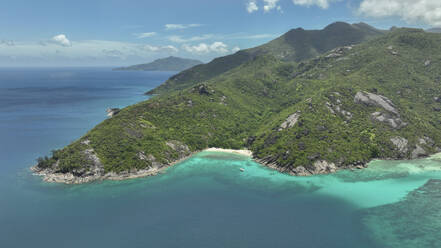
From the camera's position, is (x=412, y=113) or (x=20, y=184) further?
(x=412, y=113)

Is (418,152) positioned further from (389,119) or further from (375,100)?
(375,100)

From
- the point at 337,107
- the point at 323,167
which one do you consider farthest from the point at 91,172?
the point at 337,107

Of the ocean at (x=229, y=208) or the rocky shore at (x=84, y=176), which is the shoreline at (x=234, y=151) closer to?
the ocean at (x=229, y=208)

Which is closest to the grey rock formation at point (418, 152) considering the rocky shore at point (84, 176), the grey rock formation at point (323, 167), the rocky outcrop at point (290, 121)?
the grey rock formation at point (323, 167)

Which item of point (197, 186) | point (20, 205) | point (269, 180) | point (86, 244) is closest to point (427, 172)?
point (269, 180)

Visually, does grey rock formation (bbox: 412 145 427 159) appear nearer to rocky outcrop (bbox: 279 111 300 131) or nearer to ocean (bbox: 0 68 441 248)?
ocean (bbox: 0 68 441 248)

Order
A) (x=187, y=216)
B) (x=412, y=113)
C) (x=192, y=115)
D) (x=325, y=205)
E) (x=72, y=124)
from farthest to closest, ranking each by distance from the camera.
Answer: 1. (x=72, y=124)
2. (x=192, y=115)
3. (x=412, y=113)
4. (x=325, y=205)
5. (x=187, y=216)

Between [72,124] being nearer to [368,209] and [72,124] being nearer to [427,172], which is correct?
[368,209]
